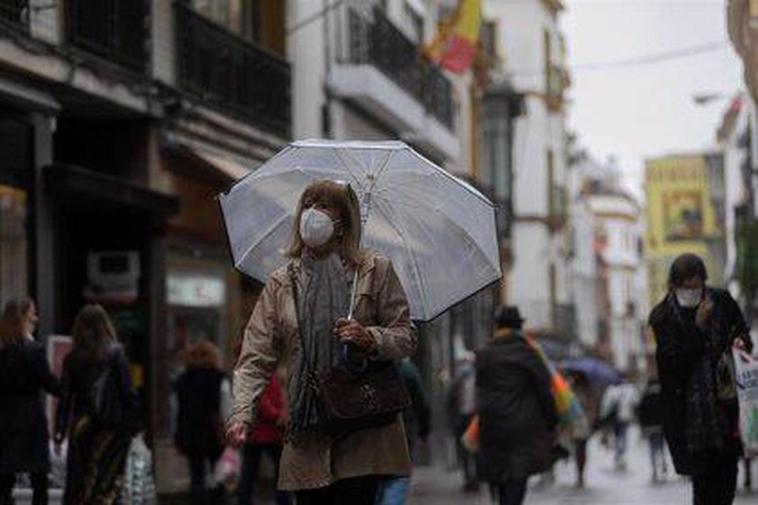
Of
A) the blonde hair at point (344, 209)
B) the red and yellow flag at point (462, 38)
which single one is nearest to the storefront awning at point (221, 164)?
the red and yellow flag at point (462, 38)

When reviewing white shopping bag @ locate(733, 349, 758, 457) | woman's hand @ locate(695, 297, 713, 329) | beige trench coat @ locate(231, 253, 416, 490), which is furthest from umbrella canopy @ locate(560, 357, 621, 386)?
beige trench coat @ locate(231, 253, 416, 490)

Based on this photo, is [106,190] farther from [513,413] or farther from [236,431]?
[236,431]

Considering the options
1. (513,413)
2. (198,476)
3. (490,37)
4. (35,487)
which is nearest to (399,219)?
(513,413)

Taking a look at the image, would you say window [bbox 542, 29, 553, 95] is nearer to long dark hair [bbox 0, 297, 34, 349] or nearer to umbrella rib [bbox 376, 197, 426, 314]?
long dark hair [bbox 0, 297, 34, 349]

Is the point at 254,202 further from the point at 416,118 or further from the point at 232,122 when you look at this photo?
the point at 416,118

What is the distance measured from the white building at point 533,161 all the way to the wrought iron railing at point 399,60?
27070 mm

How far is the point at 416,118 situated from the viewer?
32750mm

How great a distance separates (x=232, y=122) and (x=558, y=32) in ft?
161

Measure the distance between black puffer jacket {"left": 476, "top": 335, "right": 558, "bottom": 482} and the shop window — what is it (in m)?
5.09

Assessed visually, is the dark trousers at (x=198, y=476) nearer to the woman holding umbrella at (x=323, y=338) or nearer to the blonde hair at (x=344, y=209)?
the woman holding umbrella at (x=323, y=338)

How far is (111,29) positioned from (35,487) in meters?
6.35

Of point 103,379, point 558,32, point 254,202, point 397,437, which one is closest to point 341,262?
point 397,437

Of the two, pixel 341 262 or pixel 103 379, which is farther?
pixel 103 379

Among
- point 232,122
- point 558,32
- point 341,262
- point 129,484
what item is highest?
point 558,32
